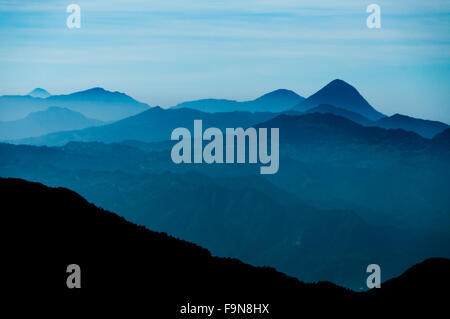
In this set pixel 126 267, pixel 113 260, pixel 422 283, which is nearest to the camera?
pixel 126 267

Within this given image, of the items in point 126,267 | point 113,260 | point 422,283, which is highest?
point 113,260

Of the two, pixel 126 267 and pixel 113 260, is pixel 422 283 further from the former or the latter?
pixel 113 260

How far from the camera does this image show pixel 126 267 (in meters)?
50.7

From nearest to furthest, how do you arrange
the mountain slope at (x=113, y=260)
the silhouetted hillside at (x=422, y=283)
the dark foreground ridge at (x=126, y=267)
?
the dark foreground ridge at (x=126, y=267), the mountain slope at (x=113, y=260), the silhouetted hillside at (x=422, y=283)

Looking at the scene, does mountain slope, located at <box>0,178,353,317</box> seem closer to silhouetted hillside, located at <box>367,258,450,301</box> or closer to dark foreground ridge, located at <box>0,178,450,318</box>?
dark foreground ridge, located at <box>0,178,450,318</box>

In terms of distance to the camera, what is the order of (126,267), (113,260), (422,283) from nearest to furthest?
(126,267), (113,260), (422,283)

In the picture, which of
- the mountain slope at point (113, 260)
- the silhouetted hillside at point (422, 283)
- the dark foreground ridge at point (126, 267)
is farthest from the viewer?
the silhouetted hillside at point (422, 283)

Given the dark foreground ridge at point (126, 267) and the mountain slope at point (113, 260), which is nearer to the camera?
the dark foreground ridge at point (126, 267)

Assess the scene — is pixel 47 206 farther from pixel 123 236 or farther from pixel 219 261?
pixel 219 261

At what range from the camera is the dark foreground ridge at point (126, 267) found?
4594cm

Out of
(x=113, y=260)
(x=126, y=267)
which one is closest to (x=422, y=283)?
(x=126, y=267)

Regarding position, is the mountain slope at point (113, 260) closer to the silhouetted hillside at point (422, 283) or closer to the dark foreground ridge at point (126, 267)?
the dark foreground ridge at point (126, 267)

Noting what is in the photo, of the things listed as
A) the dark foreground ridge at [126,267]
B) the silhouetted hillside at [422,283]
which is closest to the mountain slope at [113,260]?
the dark foreground ridge at [126,267]
